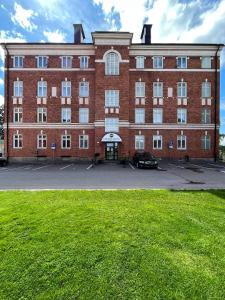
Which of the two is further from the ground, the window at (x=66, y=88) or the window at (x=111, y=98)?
the window at (x=66, y=88)

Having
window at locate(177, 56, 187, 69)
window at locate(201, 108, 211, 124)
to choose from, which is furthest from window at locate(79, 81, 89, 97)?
window at locate(201, 108, 211, 124)

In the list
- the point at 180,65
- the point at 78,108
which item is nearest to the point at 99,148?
the point at 78,108

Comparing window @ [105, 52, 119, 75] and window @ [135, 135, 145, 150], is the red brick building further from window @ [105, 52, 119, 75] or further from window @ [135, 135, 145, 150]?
window @ [105, 52, 119, 75]

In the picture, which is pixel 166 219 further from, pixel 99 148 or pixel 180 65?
pixel 180 65

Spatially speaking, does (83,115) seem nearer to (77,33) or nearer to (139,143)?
(139,143)

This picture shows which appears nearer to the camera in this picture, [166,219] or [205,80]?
[166,219]

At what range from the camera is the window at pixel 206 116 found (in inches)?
1268

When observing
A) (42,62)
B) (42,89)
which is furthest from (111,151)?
(42,62)

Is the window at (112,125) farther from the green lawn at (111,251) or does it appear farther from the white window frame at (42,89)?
the green lawn at (111,251)

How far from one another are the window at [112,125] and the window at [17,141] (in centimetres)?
1220

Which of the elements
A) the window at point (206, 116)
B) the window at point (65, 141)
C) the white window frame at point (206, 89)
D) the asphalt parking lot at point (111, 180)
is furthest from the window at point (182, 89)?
the asphalt parking lot at point (111, 180)

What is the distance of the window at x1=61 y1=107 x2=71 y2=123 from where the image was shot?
3212cm

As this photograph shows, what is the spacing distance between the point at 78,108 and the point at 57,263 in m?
29.6

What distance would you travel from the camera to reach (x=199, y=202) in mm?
7566
